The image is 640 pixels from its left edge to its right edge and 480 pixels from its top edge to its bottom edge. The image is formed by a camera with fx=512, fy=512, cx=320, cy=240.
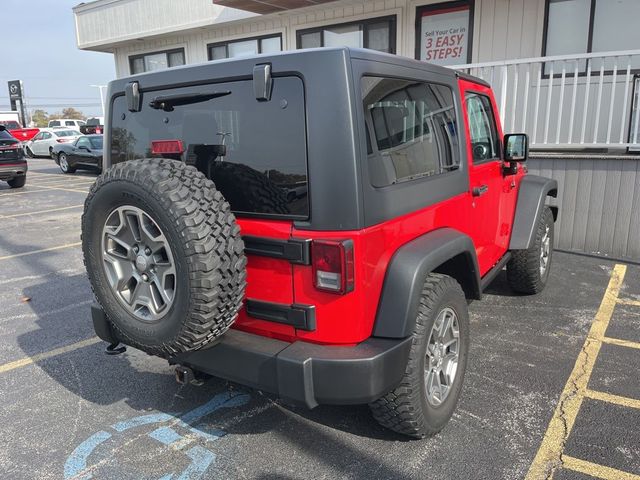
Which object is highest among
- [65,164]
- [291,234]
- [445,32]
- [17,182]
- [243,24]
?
[243,24]

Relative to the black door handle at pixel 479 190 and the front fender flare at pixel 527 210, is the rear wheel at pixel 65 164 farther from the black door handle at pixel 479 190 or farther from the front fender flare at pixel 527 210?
the black door handle at pixel 479 190

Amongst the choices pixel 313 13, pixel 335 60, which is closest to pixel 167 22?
pixel 313 13

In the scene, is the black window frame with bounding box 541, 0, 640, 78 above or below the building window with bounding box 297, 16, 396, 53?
below

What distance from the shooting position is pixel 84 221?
2.59m

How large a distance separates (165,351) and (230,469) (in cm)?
70

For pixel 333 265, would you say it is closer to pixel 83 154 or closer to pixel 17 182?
pixel 17 182

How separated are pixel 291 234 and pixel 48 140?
28027mm

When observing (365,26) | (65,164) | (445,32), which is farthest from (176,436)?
(65,164)

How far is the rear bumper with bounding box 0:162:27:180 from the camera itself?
13.7 m

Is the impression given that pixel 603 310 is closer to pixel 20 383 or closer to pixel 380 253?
pixel 380 253

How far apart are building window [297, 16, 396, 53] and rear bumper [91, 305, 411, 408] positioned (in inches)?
347

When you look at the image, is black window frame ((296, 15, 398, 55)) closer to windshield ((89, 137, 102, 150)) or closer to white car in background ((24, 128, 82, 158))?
windshield ((89, 137, 102, 150))

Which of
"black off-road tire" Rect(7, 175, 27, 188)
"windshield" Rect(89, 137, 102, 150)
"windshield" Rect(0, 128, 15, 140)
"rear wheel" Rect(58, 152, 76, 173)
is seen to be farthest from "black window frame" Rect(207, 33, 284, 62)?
"rear wheel" Rect(58, 152, 76, 173)

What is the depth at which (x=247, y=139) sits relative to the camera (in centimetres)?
241
